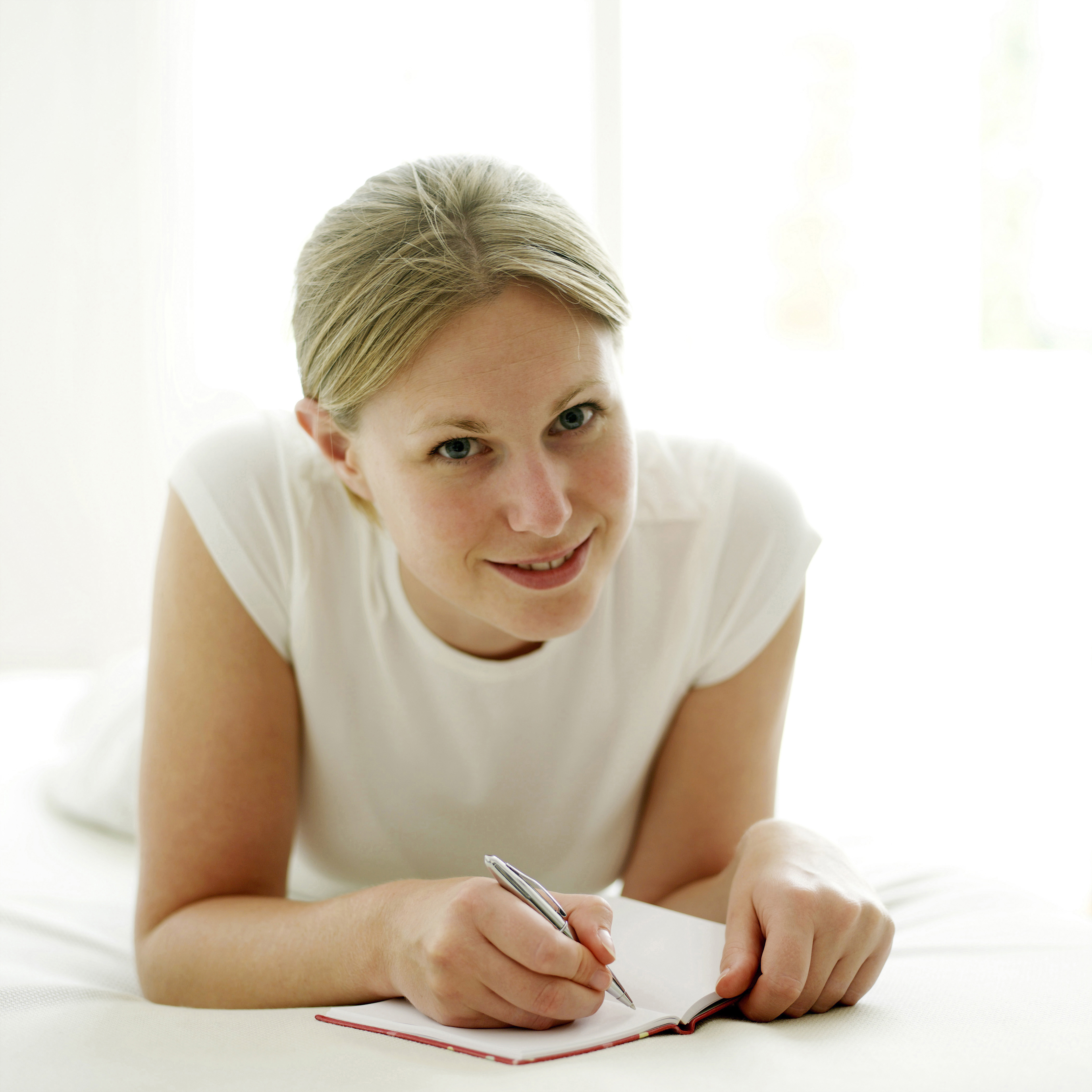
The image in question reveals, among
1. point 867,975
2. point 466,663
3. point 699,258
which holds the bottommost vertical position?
point 867,975

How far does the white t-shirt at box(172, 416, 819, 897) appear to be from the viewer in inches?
46.5

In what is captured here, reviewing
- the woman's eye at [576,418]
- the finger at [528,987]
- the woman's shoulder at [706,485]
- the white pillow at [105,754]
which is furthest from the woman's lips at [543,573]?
the white pillow at [105,754]

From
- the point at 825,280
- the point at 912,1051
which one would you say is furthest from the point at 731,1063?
the point at 825,280

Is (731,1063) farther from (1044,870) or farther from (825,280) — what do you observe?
(825,280)

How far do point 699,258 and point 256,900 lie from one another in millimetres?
2704

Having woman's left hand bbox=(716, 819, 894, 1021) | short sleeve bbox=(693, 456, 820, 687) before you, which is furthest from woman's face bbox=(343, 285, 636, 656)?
woman's left hand bbox=(716, 819, 894, 1021)

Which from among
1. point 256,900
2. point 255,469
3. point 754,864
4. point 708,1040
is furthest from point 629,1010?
point 255,469

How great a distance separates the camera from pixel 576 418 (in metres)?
1.00

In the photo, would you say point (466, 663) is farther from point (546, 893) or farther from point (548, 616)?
point (546, 893)

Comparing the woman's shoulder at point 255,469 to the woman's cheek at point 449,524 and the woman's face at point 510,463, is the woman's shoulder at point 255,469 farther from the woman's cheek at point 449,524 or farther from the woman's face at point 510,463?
the woman's cheek at point 449,524

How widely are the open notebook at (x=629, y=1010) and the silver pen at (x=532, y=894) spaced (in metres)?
0.04

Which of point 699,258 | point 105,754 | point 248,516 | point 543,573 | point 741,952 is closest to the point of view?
point 741,952

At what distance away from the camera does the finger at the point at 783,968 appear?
788mm

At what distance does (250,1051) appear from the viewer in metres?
0.76
